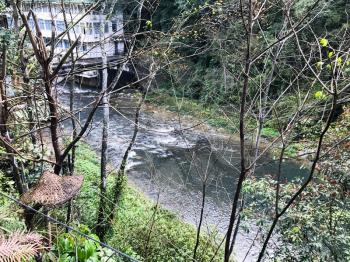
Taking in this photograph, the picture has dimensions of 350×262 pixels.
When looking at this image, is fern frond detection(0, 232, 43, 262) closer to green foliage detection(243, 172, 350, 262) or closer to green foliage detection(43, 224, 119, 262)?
green foliage detection(43, 224, 119, 262)

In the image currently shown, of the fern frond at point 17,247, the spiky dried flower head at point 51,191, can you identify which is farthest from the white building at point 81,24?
the fern frond at point 17,247

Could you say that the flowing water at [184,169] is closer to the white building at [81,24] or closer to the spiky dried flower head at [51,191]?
the white building at [81,24]

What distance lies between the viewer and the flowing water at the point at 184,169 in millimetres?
9364

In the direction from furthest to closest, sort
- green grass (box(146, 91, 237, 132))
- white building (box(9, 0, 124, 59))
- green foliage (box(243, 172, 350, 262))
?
green grass (box(146, 91, 237, 132)) < green foliage (box(243, 172, 350, 262)) < white building (box(9, 0, 124, 59))

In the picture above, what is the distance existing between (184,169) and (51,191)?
1012 centimetres

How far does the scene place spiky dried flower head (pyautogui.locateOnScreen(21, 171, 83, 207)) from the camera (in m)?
2.40

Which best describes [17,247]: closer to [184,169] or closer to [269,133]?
[184,169]

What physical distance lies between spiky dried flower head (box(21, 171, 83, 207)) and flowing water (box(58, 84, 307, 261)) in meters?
4.24

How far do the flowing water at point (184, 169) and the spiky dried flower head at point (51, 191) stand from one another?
4.24 m

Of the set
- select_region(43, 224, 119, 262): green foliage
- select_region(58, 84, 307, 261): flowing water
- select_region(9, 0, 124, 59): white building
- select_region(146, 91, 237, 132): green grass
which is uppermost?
select_region(9, 0, 124, 59): white building

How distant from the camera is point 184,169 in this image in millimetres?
12422

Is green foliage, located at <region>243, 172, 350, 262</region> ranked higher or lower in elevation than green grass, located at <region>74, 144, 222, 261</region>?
higher

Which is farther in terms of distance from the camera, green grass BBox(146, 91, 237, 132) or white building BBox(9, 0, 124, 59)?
green grass BBox(146, 91, 237, 132)

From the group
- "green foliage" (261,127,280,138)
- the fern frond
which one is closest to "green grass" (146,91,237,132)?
"green foliage" (261,127,280,138)
